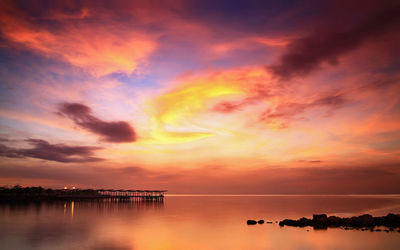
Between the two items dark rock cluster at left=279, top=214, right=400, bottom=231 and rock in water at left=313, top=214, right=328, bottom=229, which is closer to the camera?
rock in water at left=313, top=214, right=328, bottom=229

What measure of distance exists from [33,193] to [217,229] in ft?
283

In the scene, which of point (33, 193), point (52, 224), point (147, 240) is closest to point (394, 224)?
point (147, 240)

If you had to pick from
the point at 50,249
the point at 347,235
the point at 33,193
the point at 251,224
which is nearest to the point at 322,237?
the point at 347,235

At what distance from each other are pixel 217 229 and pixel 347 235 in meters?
15.2

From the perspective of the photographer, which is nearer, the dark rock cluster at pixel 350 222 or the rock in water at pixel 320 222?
the rock in water at pixel 320 222

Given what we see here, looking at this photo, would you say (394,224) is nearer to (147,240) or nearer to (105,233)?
(147,240)

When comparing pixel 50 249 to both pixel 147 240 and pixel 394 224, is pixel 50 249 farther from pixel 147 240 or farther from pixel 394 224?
pixel 394 224

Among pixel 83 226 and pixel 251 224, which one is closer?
pixel 83 226

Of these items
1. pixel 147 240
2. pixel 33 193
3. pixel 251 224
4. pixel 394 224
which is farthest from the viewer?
pixel 33 193

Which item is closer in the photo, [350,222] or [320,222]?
[320,222]

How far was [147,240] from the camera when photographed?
102 feet

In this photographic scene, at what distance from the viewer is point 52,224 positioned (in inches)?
1578

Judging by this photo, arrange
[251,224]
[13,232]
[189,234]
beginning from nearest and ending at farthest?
[13,232] < [189,234] < [251,224]

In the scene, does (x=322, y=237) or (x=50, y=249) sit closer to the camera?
(x=50, y=249)
